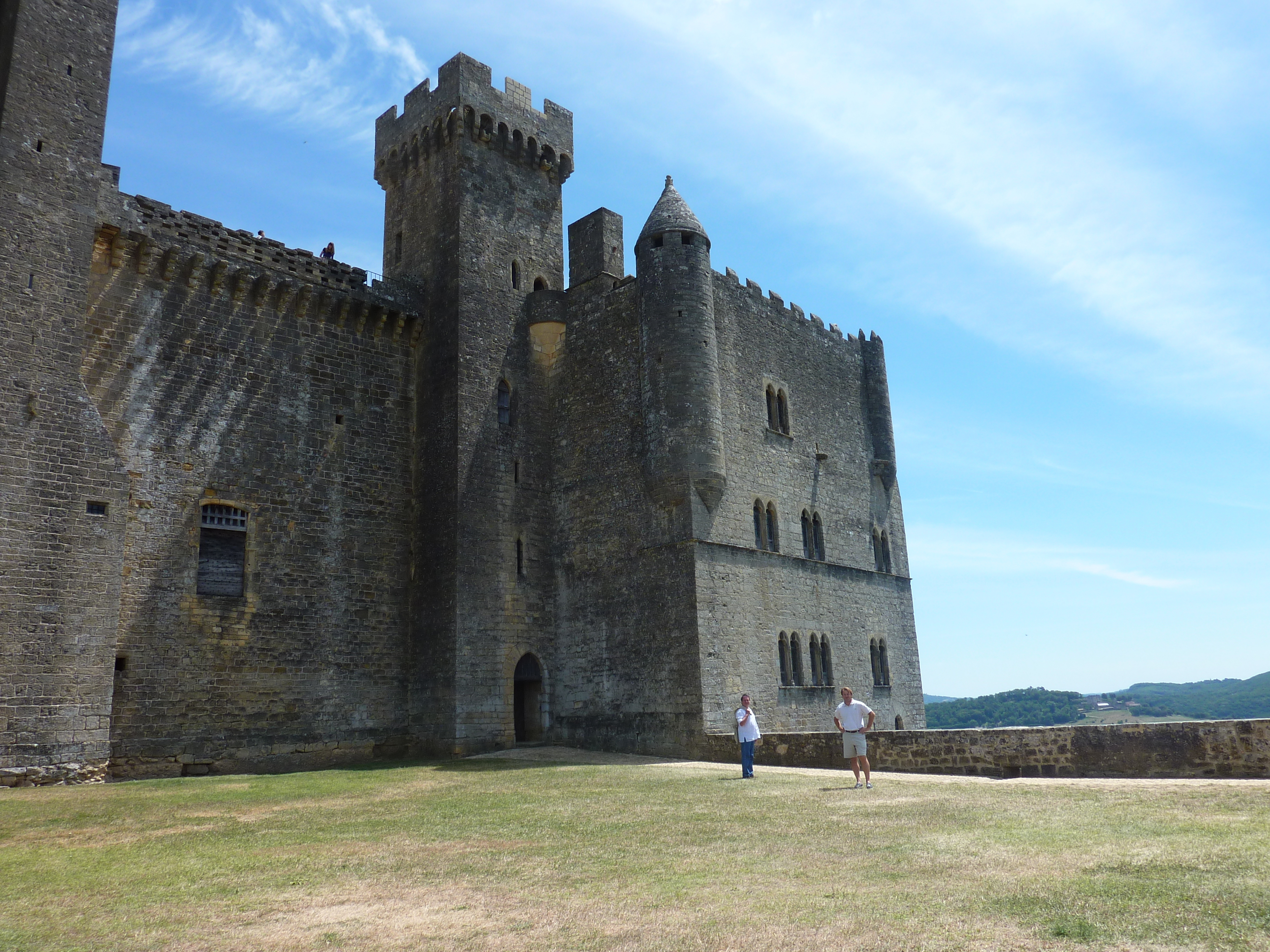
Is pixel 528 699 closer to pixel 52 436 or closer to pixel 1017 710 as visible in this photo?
pixel 52 436

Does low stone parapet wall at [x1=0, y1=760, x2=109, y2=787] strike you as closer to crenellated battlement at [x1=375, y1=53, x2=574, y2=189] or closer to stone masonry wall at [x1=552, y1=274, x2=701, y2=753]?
stone masonry wall at [x1=552, y1=274, x2=701, y2=753]

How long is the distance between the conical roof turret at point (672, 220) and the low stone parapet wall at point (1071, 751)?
12256mm

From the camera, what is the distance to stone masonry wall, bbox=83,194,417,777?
1795 centimetres

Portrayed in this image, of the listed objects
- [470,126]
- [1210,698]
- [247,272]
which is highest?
[470,126]

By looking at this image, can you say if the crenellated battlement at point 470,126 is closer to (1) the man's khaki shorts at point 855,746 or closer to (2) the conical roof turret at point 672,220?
(2) the conical roof turret at point 672,220

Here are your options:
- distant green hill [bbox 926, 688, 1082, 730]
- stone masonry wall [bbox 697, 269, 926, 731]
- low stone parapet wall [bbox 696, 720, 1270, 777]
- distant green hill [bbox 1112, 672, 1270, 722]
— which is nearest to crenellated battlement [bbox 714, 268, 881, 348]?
stone masonry wall [bbox 697, 269, 926, 731]

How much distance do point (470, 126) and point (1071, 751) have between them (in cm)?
1969

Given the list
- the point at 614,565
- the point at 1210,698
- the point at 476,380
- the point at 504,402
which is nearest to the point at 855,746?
the point at 614,565

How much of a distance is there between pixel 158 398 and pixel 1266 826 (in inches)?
743

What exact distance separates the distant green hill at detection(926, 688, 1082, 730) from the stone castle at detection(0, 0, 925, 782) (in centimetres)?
7219

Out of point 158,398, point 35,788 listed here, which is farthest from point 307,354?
point 35,788

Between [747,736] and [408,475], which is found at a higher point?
[408,475]

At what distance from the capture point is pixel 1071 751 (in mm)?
13281

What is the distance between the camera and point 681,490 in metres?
21.1
